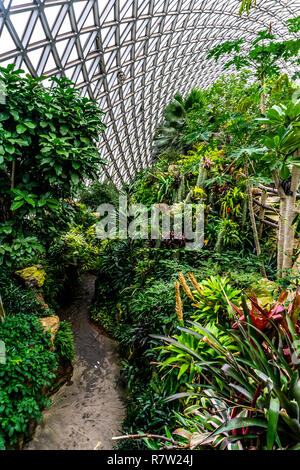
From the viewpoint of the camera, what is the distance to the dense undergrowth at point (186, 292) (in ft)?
6.89

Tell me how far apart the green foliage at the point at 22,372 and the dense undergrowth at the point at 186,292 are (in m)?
0.02

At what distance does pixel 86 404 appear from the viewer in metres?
4.05

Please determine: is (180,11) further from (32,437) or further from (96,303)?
(32,437)

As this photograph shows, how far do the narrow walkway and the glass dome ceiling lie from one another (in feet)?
24.9

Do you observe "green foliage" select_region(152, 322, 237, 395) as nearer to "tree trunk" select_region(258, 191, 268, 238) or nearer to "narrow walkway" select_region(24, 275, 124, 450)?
"narrow walkway" select_region(24, 275, 124, 450)

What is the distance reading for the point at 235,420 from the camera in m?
1.69

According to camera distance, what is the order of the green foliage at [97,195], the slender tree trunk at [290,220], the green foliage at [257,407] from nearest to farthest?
1. the green foliage at [257,407]
2. the slender tree trunk at [290,220]
3. the green foliage at [97,195]

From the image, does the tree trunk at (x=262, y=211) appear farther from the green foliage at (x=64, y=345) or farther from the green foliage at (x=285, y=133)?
the green foliage at (x=64, y=345)

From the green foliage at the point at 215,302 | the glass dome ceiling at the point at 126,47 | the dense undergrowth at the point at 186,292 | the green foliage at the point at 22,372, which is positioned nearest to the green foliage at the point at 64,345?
the dense undergrowth at the point at 186,292

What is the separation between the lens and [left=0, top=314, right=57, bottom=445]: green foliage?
2916 mm

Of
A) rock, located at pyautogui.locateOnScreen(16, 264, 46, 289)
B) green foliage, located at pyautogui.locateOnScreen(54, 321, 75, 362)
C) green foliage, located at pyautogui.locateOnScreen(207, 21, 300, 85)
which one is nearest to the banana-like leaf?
green foliage, located at pyautogui.locateOnScreen(54, 321, 75, 362)

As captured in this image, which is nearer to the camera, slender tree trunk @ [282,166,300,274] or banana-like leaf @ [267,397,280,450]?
banana-like leaf @ [267,397,280,450]
